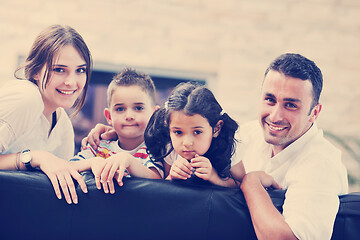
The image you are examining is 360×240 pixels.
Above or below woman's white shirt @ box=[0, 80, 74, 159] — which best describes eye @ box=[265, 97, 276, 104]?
above

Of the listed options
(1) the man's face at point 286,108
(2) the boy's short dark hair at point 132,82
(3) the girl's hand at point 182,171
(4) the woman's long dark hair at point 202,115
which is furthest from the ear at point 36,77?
(1) the man's face at point 286,108

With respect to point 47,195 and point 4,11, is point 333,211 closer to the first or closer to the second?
point 47,195

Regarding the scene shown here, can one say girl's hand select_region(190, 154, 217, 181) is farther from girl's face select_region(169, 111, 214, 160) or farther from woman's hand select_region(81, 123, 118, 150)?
woman's hand select_region(81, 123, 118, 150)

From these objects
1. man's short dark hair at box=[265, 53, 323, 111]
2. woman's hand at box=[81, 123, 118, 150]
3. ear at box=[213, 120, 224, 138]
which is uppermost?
man's short dark hair at box=[265, 53, 323, 111]

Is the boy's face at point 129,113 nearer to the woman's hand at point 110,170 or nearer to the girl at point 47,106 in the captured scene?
the girl at point 47,106

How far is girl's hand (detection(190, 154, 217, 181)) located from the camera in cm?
133

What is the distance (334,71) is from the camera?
13.4ft

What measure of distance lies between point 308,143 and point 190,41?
8.70ft

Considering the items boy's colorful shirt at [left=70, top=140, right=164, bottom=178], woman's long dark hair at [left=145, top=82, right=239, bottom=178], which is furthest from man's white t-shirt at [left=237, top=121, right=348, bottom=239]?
boy's colorful shirt at [left=70, top=140, right=164, bottom=178]

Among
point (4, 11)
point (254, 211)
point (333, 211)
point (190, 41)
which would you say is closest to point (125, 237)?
point (254, 211)

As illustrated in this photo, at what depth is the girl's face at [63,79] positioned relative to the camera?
166 cm

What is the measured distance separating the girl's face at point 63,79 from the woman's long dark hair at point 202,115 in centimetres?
38

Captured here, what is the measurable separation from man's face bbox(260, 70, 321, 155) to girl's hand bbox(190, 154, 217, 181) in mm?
413

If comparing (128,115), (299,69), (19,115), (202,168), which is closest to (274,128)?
(299,69)
